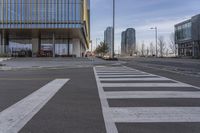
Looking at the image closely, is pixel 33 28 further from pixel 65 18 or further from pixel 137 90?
pixel 137 90

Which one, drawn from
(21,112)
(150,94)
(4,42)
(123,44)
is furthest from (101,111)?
(123,44)

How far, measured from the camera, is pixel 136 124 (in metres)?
6.30

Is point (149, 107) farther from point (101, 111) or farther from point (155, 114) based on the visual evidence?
point (101, 111)

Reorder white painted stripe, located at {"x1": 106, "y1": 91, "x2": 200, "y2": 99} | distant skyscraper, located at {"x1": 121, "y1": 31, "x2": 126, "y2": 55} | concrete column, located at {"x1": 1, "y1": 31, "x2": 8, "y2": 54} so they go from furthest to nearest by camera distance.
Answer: distant skyscraper, located at {"x1": 121, "y1": 31, "x2": 126, "y2": 55} < concrete column, located at {"x1": 1, "y1": 31, "x2": 8, "y2": 54} < white painted stripe, located at {"x1": 106, "y1": 91, "x2": 200, "y2": 99}

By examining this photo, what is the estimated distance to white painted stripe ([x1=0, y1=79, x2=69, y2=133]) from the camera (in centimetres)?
611

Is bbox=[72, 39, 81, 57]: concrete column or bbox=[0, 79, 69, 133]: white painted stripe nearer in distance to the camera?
bbox=[0, 79, 69, 133]: white painted stripe

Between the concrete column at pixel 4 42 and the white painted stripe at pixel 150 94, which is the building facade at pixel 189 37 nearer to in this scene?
the concrete column at pixel 4 42

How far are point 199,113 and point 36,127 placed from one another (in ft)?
13.0

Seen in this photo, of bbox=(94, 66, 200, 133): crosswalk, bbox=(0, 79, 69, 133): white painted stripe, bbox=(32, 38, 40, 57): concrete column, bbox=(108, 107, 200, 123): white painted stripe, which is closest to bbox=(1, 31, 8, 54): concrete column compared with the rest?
bbox=(32, 38, 40, 57): concrete column

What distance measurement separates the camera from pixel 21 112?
7.52m

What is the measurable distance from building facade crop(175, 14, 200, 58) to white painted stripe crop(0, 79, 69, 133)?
8170cm

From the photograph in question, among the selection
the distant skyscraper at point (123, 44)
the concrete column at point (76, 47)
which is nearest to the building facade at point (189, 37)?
the concrete column at point (76, 47)

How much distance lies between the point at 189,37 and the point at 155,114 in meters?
95.0

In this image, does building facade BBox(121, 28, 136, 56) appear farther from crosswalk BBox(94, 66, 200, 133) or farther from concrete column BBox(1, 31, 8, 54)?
crosswalk BBox(94, 66, 200, 133)
